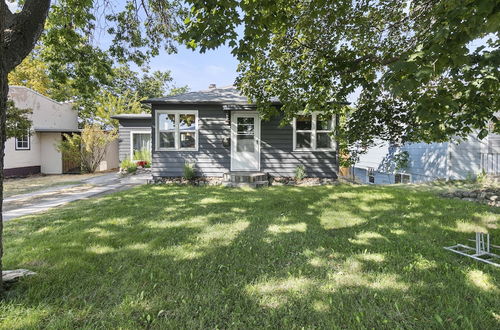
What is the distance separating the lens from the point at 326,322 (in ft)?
5.96

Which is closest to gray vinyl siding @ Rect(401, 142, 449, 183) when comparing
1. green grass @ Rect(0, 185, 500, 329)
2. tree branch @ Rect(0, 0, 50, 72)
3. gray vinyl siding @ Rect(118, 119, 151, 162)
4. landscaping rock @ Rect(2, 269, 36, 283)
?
green grass @ Rect(0, 185, 500, 329)

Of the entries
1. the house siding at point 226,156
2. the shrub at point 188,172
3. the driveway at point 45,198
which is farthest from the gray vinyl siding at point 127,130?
the shrub at point 188,172

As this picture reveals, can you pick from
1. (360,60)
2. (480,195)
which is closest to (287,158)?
(360,60)

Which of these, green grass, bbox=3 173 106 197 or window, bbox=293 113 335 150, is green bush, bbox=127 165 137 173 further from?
window, bbox=293 113 335 150

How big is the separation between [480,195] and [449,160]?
421cm

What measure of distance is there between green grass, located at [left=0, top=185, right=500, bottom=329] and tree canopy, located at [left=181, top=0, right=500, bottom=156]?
1694mm

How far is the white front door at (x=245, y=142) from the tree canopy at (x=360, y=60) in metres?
3.31

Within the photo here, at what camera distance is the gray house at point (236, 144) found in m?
9.07

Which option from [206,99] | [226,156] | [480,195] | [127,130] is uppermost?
[206,99]

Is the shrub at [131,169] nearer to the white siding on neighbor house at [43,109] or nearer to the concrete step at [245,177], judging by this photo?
the white siding on neighbor house at [43,109]

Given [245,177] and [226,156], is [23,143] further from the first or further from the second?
[245,177]

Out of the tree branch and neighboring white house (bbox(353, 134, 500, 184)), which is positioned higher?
the tree branch

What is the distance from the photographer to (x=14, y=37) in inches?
86.6

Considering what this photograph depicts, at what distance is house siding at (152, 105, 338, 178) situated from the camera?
9.09 m
